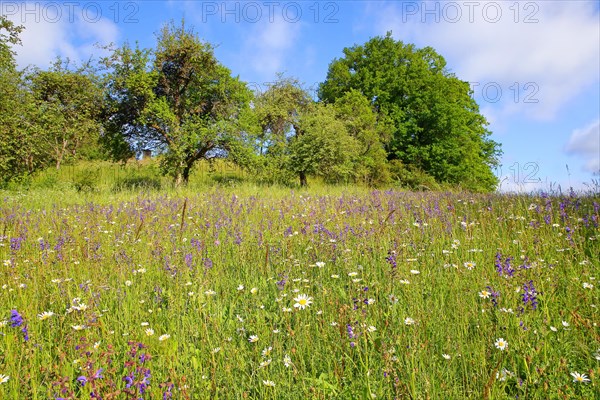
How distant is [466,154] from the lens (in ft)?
98.6

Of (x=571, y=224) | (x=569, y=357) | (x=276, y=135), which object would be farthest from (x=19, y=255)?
(x=276, y=135)

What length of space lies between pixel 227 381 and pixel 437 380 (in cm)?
125

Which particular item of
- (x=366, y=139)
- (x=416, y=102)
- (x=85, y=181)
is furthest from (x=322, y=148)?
(x=416, y=102)

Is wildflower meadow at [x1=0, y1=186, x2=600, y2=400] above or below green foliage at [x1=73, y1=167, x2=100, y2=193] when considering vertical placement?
below

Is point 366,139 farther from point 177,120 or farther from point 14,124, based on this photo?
point 14,124

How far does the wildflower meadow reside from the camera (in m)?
2.01

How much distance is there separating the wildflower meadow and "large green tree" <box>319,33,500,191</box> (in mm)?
24226

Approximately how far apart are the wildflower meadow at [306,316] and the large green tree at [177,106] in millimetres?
12068

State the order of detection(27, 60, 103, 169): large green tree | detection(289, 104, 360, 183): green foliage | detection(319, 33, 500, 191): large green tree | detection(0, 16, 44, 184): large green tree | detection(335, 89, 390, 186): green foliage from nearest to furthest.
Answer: detection(0, 16, 44, 184): large green tree < detection(27, 60, 103, 169): large green tree < detection(289, 104, 360, 183): green foliage < detection(335, 89, 390, 186): green foliage < detection(319, 33, 500, 191): large green tree

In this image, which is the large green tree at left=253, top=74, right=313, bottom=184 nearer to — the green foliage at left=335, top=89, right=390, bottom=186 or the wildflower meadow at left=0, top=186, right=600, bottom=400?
the green foliage at left=335, top=89, right=390, bottom=186

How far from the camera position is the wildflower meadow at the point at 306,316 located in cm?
201

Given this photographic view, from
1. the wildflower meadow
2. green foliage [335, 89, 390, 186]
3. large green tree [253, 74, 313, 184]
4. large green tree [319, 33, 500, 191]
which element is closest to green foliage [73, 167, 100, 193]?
large green tree [253, 74, 313, 184]

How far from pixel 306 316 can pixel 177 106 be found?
17.1 metres

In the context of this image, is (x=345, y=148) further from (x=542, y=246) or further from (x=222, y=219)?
(x=542, y=246)
